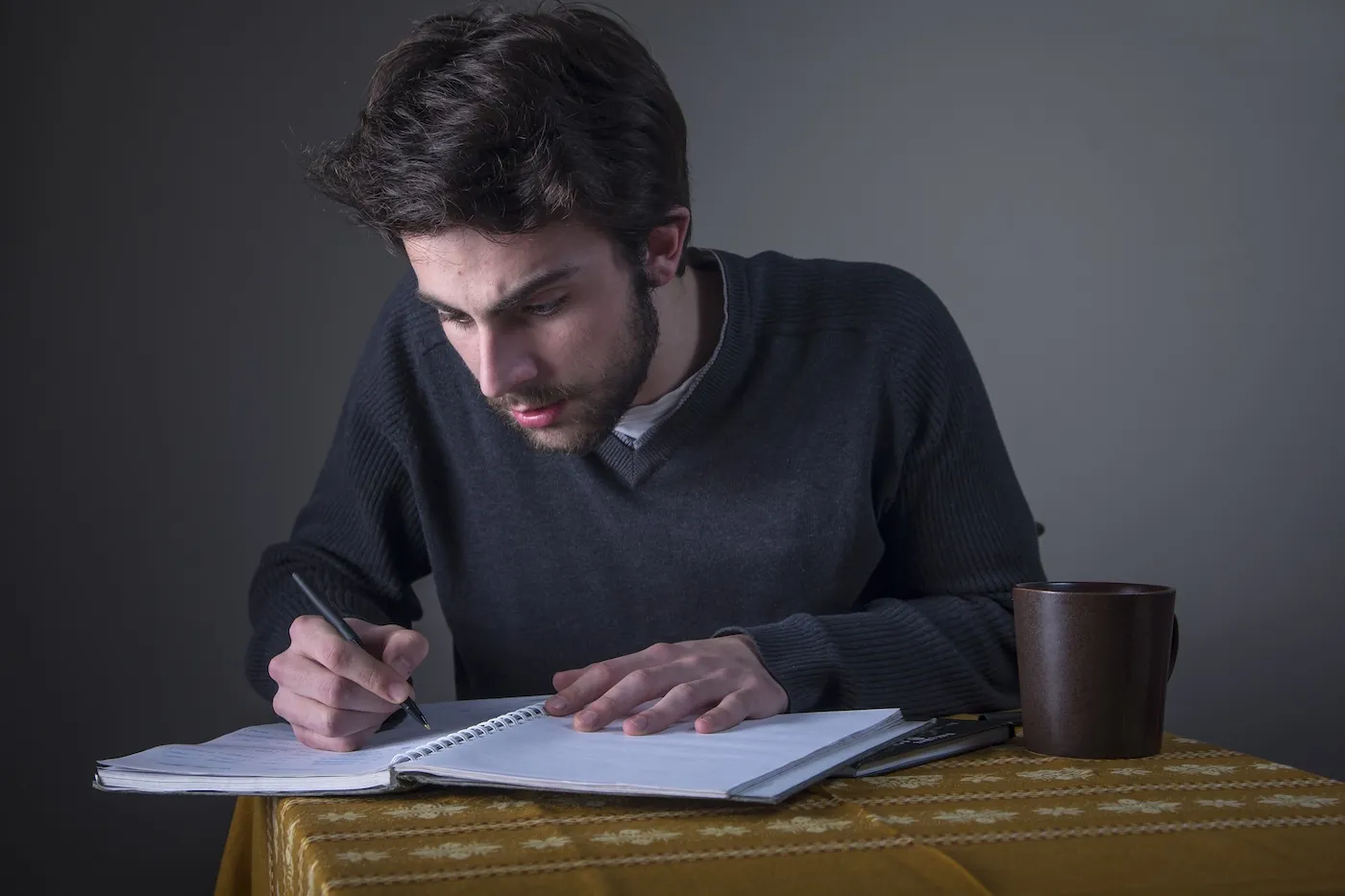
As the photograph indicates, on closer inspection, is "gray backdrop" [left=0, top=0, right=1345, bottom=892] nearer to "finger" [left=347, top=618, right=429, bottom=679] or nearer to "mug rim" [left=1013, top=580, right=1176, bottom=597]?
"finger" [left=347, top=618, right=429, bottom=679]

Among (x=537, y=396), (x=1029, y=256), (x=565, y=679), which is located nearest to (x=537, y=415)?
(x=537, y=396)

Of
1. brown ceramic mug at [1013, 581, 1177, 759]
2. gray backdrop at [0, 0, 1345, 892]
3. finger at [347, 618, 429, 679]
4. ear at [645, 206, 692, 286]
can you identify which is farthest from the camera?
gray backdrop at [0, 0, 1345, 892]

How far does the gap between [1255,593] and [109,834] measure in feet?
7.53

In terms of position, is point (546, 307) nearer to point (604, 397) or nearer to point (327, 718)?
point (604, 397)

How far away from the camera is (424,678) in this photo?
2.37 meters

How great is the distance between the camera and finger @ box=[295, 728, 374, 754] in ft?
2.84

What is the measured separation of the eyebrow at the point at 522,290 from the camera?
1.12 metres

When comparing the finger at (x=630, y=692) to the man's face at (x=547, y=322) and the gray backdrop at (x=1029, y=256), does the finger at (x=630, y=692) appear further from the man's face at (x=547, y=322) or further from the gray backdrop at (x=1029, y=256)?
the gray backdrop at (x=1029, y=256)

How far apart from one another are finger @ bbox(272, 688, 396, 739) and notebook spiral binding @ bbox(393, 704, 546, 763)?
0.09m

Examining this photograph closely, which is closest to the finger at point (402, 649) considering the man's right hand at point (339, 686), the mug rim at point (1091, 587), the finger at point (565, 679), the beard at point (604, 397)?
the man's right hand at point (339, 686)

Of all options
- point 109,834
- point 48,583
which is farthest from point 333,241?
point 109,834

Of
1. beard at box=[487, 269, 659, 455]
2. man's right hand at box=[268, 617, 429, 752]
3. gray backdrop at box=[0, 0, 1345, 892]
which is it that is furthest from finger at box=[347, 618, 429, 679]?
gray backdrop at box=[0, 0, 1345, 892]

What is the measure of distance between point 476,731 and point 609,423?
504 millimetres

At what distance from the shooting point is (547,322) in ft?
3.88
